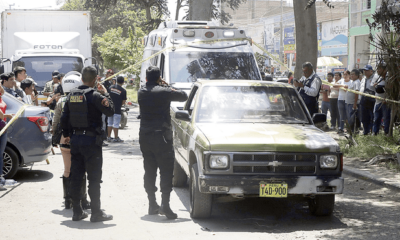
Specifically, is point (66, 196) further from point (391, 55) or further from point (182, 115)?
point (391, 55)

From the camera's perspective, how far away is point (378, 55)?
10.5 meters

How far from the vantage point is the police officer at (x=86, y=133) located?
6.68 m

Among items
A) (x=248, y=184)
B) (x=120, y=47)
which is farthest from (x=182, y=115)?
(x=120, y=47)

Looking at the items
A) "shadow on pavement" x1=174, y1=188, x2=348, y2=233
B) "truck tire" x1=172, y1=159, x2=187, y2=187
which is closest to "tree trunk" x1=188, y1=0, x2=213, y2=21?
"truck tire" x1=172, y1=159, x2=187, y2=187

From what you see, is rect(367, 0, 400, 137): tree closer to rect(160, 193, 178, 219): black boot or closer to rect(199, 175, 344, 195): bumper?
rect(199, 175, 344, 195): bumper

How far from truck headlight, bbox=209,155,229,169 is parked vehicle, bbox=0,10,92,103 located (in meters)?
11.0

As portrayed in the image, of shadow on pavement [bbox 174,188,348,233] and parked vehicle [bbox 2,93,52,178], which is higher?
parked vehicle [bbox 2,93,52,178]

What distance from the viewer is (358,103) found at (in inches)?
581

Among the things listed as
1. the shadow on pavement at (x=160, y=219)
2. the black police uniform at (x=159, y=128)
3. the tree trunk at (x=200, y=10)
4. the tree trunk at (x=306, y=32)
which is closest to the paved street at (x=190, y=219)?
the shadow on pavement at (x=160, y=219)

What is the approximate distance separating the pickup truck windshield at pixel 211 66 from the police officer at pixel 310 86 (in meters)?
1.11

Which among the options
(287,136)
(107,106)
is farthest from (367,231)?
(107,106)

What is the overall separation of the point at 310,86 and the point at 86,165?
5902 mm

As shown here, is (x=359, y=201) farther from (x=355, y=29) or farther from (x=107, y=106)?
(x=355, y=29)

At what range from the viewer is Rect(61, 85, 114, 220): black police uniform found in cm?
668
